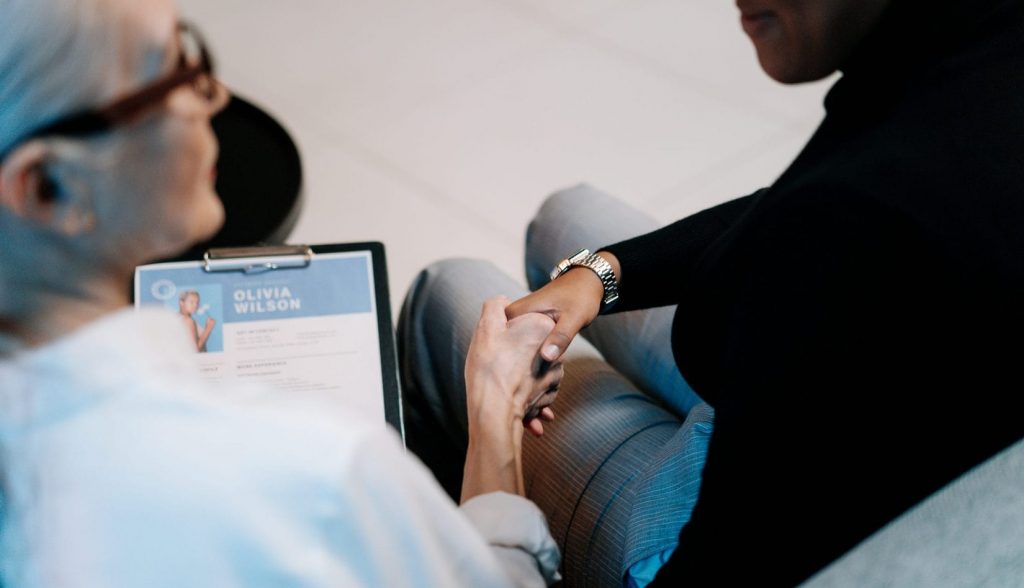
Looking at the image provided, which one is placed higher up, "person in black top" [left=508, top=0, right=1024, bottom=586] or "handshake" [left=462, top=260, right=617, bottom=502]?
"person in black top" [left=508, top=0, right=1024, bottom=586]

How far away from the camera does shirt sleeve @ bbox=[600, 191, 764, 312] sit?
1.33 m

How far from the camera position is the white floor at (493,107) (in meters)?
2.38

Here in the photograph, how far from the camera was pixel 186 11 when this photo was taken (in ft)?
9.87

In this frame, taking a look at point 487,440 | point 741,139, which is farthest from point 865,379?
point 741,139

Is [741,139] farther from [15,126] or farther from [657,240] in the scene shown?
[15,126]

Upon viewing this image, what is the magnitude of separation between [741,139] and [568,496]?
60.7 inches

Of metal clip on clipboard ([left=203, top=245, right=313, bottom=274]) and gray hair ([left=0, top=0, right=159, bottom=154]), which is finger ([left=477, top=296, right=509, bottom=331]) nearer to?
metal clip on clipboard ([left=203, top=245, right=313, bottom=274])

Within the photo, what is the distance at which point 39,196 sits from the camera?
0.63 m

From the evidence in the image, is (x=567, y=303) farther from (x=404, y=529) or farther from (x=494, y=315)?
(x=404, y=529)

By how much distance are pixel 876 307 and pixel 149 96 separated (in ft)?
1.75

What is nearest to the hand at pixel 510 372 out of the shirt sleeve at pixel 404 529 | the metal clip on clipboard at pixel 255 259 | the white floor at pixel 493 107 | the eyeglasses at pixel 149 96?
the metal clip on clipboard at pixel 255 259

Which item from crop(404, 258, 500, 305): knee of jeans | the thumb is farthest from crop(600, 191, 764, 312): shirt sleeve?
crop(404, 258, 500, 305): knee of jeans

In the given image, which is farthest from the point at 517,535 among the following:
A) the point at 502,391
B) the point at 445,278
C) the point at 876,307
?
the point at 445,278

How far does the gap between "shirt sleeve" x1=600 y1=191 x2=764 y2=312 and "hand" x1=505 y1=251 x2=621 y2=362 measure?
0.03 m
